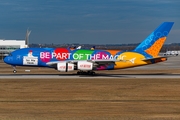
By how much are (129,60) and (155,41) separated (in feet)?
13.8

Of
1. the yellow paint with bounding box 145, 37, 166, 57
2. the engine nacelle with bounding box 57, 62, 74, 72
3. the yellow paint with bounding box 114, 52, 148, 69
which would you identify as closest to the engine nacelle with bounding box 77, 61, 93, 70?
the engine nacelle with bounding box 57, 62, 74, 72

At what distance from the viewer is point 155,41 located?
167 feet

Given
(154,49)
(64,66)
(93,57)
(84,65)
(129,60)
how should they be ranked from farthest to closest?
(154,49) → (129,60) → (93,57) → (84,65) → (64,66)

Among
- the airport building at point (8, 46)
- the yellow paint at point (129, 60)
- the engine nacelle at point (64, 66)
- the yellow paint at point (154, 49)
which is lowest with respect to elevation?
the engine nacelle at point (64, 66)

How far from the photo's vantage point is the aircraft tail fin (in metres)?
50.8

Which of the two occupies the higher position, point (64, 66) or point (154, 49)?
→ point (154, 49)

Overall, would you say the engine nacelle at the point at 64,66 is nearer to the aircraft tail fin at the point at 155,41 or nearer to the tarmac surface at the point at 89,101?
the tarmac surface at the point at 89,101

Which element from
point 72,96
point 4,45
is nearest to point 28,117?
point 72,96

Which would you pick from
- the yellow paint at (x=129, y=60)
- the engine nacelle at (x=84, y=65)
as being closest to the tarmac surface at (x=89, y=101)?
the engine nacelle at (x=84, y=65)

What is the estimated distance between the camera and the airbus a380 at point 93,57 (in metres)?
48.4

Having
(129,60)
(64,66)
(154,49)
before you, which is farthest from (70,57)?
(154,49)

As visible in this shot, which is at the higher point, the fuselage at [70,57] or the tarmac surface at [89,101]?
the fuselage at [70,57]

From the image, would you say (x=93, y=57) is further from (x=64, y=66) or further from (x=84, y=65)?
(x=64, y=66)

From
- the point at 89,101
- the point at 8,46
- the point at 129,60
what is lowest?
Result: the point at 89,101
